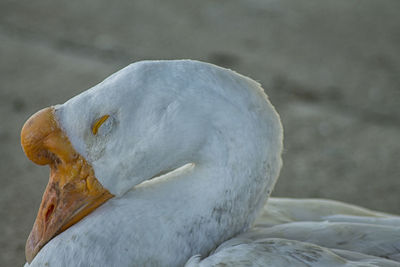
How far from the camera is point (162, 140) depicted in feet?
6.21

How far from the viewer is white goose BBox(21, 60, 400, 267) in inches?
73.4

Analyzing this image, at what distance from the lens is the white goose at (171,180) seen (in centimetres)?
186

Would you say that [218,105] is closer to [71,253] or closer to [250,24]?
[71,253]

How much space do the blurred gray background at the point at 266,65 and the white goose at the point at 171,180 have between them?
120 cm

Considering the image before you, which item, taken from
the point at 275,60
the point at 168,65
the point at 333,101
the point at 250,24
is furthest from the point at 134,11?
the point at 168,65

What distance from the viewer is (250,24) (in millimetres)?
5152

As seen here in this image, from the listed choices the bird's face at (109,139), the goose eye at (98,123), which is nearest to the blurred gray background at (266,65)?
the bird's face at (109,139)

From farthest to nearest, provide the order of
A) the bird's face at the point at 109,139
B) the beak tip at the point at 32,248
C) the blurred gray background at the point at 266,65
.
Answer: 1. the blurred gray background at the point at 266,65
2. the beak tip at the point at 32,248
3. the bird's face at the point at 109,139

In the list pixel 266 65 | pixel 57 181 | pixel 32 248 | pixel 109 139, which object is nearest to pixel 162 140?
pixel 109 139

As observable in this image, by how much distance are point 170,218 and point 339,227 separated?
59 cm

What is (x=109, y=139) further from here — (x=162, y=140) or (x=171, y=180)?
(x=171, y=180)

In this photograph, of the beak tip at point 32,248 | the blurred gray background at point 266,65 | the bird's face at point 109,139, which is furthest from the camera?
the blurred gray background at point 266,65

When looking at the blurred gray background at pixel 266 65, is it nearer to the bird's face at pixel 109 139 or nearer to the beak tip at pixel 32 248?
the beak tip at pixel 32 248

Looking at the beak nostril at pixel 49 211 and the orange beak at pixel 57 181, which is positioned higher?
the orange beak at pixel 57 181
